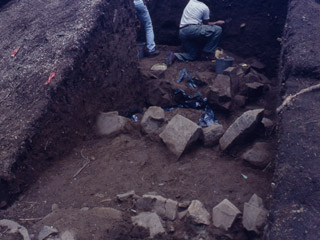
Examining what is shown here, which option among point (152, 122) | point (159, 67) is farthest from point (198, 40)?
point (152, 122)

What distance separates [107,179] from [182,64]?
3.30m

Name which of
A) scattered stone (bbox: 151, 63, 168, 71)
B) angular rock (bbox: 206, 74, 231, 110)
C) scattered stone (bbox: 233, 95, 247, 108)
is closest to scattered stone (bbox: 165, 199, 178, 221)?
angular rock (bbox: 206, 74, 231, 110)

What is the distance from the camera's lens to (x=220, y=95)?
4.39m

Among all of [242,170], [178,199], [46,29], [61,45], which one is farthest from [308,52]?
[46,29]

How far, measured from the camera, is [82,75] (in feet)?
11.4

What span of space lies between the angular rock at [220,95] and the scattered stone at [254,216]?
7.04ft

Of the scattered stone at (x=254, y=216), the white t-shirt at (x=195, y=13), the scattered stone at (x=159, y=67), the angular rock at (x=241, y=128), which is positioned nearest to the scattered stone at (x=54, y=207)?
the scattered stone at (x=254, y=216)

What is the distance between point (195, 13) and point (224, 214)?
4274 mm

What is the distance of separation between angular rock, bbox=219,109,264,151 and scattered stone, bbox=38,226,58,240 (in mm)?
1757

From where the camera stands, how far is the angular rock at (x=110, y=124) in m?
3.70

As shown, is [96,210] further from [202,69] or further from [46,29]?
[202,69]

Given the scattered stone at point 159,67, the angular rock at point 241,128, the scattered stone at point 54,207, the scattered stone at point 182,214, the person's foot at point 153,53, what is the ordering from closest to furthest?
the scattered stone at point 182,214 < the scattered stone at point 54,207 < the angular rock at point 241,128 < the scattered stone at point 159,67 < the person's foot at point 153,53

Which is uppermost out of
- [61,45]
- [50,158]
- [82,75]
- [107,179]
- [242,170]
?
[61,45]

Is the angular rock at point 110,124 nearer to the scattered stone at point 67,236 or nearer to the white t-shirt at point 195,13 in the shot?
the scattered stone at point 67,236
